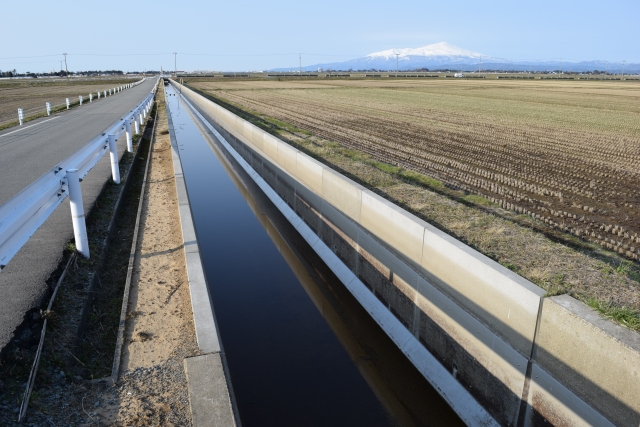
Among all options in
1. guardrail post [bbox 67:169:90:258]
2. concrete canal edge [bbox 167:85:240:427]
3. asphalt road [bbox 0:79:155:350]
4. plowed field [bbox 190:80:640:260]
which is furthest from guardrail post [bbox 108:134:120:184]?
plowed field [bbox 190:80:640:260]

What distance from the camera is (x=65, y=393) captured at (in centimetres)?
426

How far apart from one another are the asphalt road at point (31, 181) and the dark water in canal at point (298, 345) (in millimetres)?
2391

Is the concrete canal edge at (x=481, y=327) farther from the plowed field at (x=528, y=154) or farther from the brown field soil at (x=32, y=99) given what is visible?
the brown field soil at (x=32, y=99)

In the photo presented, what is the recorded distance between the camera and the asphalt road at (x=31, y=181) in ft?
18.0

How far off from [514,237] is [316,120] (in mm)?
21221

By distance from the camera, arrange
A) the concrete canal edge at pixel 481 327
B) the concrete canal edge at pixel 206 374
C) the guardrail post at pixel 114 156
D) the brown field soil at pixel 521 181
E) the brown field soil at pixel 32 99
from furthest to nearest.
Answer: the brown field soil at pixel 32 99
the guardrail post at pixel 114 156
the brown field soil at pixel 521 181
the concrete canal edge at pixel 481 327
the concrete canal edge at pixel 206 374

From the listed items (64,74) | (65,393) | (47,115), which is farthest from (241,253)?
(64,74)

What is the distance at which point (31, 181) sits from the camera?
1114cm

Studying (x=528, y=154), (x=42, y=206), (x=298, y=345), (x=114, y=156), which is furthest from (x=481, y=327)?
(x=528, y=154)

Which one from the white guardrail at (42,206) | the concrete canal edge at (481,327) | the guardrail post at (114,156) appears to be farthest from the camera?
the guardrail post at (114,156)

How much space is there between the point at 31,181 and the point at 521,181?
11.5m

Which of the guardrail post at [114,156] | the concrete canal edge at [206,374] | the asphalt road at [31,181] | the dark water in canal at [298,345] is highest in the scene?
the guardrail post at [114,156]

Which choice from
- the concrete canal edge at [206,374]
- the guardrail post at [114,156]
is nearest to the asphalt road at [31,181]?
the guardrail post at [114,156]

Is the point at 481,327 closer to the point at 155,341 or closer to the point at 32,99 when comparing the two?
the point at 155,341
